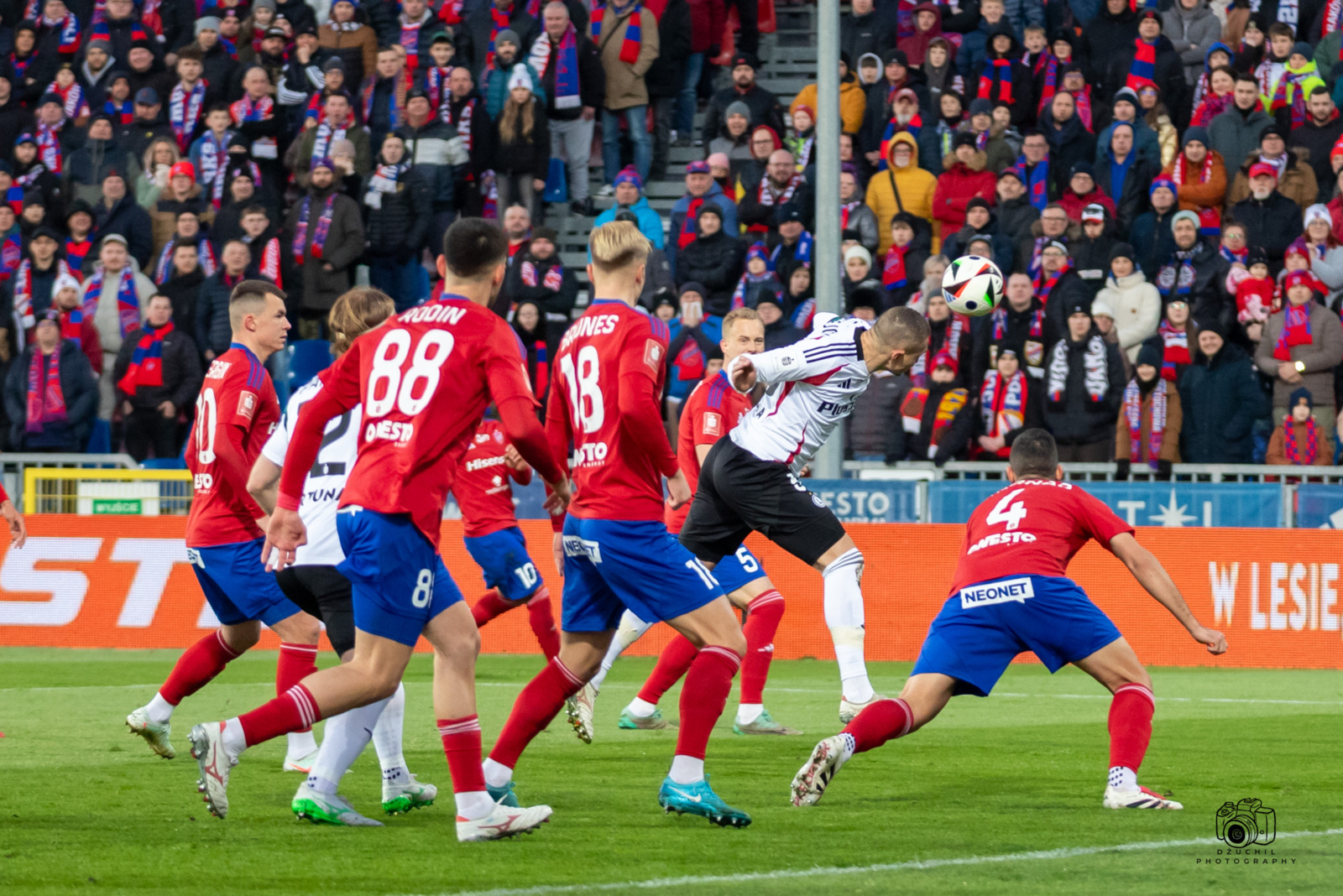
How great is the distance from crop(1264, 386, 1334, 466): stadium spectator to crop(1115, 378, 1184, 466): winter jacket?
86cm

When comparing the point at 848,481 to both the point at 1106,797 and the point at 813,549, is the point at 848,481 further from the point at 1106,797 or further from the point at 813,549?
the point at 1106,797

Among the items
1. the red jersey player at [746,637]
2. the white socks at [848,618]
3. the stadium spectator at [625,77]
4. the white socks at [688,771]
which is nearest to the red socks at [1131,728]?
the white socks at [688,771]

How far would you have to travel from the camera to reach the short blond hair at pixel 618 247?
23.8ft

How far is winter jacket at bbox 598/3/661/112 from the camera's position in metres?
21.1

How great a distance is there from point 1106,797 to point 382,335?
3540 mm

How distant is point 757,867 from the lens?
19.6 ft

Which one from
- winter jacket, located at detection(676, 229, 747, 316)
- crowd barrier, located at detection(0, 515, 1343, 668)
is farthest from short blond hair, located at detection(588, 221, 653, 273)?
winter jacket, located at detection(676, 229, 747, 316)

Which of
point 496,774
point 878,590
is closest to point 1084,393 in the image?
point 878,590

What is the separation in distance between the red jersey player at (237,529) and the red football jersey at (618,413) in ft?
7.15

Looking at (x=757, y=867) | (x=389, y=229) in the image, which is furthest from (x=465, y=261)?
(x=389, y=229)

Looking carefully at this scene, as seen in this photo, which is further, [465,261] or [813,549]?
[813,549]

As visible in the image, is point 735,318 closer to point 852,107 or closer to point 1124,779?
point 1124,779

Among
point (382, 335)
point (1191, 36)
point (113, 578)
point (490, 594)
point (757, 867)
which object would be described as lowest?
point (113, 578)

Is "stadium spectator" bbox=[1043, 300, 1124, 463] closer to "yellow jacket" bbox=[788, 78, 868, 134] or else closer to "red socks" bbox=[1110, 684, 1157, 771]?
"yellow jacket" bbox=[788, 78, 868, 134]
